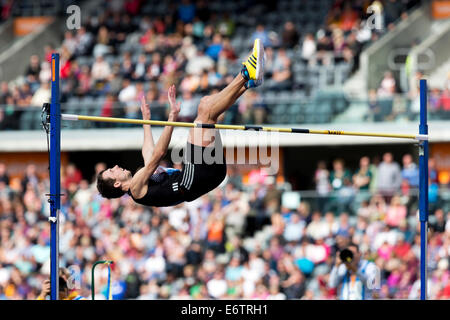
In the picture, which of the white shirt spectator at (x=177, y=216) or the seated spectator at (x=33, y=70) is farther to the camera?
the seated spectator at (x=33, y=70)

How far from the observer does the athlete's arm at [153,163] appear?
27.8 ft

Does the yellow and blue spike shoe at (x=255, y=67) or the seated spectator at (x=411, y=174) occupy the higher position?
the yellow and blue spike shoe at (x=255, y=67)

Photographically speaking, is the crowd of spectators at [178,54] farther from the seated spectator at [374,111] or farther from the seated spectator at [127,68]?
the seated spectator at [374,111]

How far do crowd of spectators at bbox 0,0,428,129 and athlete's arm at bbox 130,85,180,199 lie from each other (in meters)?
7.94

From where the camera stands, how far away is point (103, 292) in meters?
13.9

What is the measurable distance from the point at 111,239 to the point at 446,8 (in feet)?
27.2

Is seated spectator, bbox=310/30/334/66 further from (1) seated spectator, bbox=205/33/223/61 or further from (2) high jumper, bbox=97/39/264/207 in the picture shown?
(2) high jumper, bbox=97/39/264/207

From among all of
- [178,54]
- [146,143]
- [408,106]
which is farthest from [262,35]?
[146,143]

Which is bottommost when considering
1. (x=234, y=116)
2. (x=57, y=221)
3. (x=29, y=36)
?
(x=57, y=221)

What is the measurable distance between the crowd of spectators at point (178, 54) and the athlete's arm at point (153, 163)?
313 inches

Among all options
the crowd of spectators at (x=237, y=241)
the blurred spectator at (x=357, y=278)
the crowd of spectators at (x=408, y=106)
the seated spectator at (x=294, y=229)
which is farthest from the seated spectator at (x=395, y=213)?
the blurred spectator at (x=357, y=278)

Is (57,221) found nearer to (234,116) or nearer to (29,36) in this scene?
(234,116)

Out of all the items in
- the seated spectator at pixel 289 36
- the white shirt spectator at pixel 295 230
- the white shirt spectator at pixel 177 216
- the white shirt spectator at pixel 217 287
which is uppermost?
the seated spectator at pixel 289 36

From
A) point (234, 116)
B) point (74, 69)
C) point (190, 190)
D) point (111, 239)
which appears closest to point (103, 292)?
point (111, 239)
